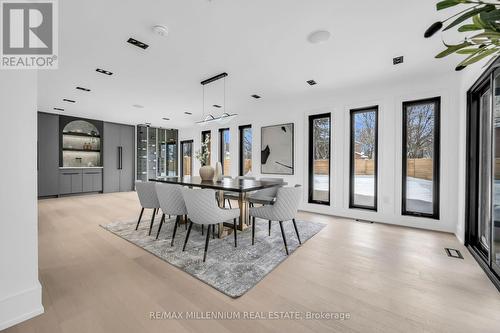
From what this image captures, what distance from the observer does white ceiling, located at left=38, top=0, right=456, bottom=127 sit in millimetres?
2062

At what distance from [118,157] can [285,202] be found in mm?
7543

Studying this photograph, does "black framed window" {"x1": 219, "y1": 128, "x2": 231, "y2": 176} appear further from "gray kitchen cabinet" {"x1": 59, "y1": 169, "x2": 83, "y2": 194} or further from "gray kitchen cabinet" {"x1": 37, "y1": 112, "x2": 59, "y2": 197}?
"gray kitchen cabinet" {"x1": 37, "y1": 112, "x2": 59, "y2": 197}

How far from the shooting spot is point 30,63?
166 centimetres

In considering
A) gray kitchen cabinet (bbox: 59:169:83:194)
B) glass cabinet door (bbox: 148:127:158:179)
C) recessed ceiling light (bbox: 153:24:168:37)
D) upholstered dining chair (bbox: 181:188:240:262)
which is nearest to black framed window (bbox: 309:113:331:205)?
upholstered dining chair (bbox: 181:188:240:262)

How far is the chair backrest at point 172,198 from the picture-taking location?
285 cm

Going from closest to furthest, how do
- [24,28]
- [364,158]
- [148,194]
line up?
[24,28] → [148,194] → [364,158]

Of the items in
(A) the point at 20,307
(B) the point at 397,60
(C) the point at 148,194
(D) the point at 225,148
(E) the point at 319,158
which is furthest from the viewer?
(D) the point at 225,148

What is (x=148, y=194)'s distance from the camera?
132 inches

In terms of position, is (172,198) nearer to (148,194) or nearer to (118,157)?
(148,194)

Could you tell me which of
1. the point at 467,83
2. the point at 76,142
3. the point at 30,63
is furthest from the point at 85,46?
the point at 76,142

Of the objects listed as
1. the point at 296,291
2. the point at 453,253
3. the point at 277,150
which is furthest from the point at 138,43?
the point at 453,253

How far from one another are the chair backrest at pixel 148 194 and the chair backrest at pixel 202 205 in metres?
1.10

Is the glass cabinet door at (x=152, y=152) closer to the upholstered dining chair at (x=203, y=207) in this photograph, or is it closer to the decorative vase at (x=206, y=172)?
the decorative vase at (x=206, y=172)

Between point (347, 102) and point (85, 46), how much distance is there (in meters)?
4.47
